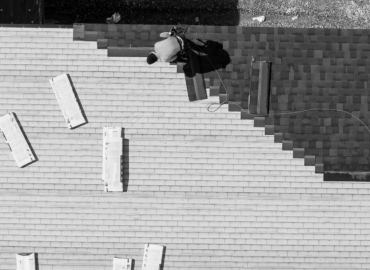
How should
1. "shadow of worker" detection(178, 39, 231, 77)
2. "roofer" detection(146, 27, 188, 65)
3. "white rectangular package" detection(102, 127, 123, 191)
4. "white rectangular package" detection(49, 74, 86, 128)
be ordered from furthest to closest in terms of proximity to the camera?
"shadow of worker" detection(178, 39, 231, 77), "white rectangular package" detection(49, 74, 86, 128), "white rectangular package" detection(102, 127, 123, 191), "roofer" detection(146, 27, 188, 65)

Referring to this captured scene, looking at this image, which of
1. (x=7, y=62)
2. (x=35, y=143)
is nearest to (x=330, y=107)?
(x=35, y=143)

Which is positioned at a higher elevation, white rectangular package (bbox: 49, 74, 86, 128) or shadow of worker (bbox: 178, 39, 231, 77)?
shadow of worker (bbox: 178, 39, 231, 77)

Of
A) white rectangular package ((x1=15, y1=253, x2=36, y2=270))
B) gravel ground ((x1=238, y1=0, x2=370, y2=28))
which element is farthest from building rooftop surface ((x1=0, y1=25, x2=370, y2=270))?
gravel ground ((x1=238, y1=0, x2=370, y2=28))

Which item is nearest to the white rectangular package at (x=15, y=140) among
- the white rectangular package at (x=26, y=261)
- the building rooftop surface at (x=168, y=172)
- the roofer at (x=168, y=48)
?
the building rooftop surface at (x=168, y=172)

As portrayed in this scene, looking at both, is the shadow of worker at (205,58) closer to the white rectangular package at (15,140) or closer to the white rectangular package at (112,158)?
the white rectangular package at (112,158)

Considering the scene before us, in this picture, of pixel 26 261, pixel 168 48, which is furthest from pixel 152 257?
pixel 168 48

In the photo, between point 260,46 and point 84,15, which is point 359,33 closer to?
point 260,46

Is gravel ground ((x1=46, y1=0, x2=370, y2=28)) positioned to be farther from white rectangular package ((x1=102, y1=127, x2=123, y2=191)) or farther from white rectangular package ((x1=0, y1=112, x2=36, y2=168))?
white rectangular package ((x1=102, y1=127, x2=123, y2=191))
